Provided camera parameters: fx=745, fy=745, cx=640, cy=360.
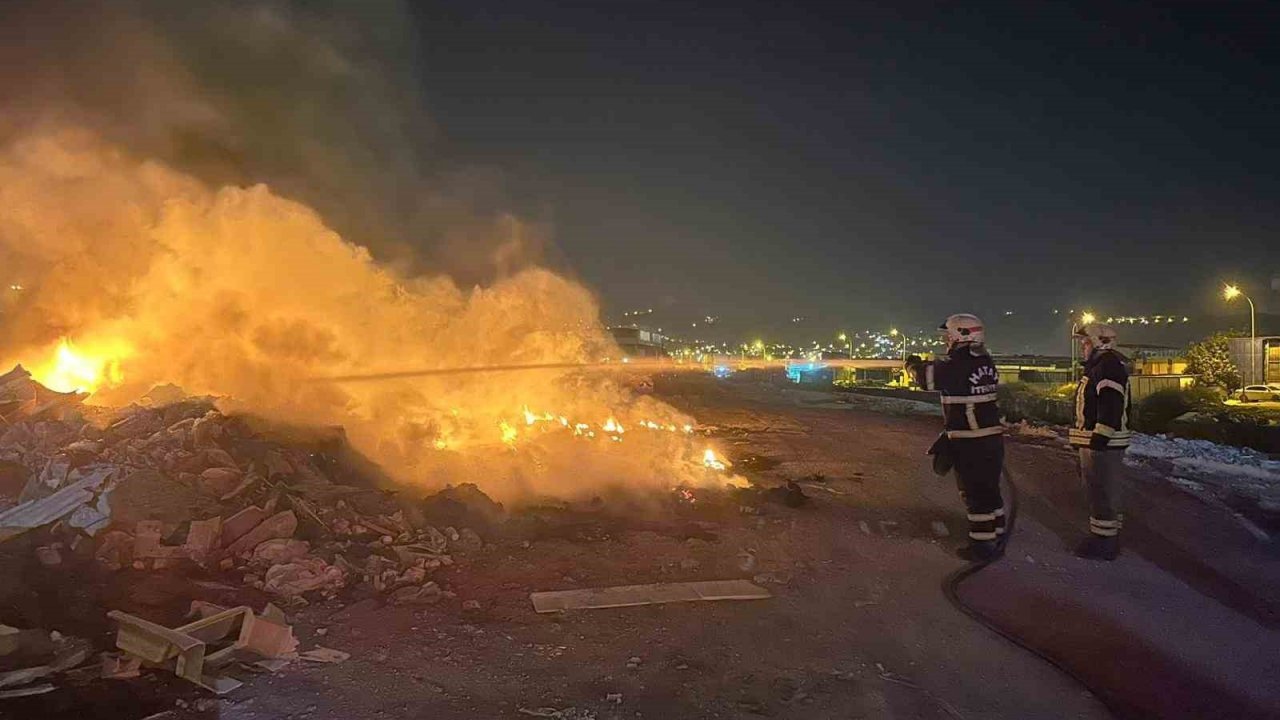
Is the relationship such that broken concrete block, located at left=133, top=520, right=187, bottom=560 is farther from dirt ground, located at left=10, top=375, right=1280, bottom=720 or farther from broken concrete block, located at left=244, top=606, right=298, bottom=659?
broken concrete block, located at left=244, top=606, right=298, bottom=659

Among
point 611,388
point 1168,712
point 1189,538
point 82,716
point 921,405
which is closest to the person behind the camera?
point 82,716

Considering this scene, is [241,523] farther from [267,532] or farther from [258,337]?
[258,337]

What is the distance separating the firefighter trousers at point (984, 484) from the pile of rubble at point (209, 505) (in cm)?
455

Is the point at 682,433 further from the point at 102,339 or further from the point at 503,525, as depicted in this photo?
the point at 102,339

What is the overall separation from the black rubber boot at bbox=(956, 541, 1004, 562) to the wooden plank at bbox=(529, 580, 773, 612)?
6.97 ft

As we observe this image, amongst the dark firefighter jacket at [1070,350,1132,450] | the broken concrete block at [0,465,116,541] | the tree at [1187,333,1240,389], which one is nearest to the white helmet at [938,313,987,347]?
the dark firefighter jacket at [1070,350,1132,450]

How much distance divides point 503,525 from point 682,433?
624cm

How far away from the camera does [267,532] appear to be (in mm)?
6441

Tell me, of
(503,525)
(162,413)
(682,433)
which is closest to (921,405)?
(682,433)

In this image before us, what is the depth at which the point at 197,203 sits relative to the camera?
10711 mm

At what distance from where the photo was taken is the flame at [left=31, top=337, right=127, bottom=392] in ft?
33.0

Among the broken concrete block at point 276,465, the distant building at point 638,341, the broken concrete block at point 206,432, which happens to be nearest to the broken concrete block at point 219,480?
the broken concrete block at point 276,465

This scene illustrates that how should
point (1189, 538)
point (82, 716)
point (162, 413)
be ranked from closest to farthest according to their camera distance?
point (82, 716) < point (1189, 538) < point (162, 413)

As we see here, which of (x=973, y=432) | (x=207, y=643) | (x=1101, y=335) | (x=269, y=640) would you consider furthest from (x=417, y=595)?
(x=1101, y=335)
